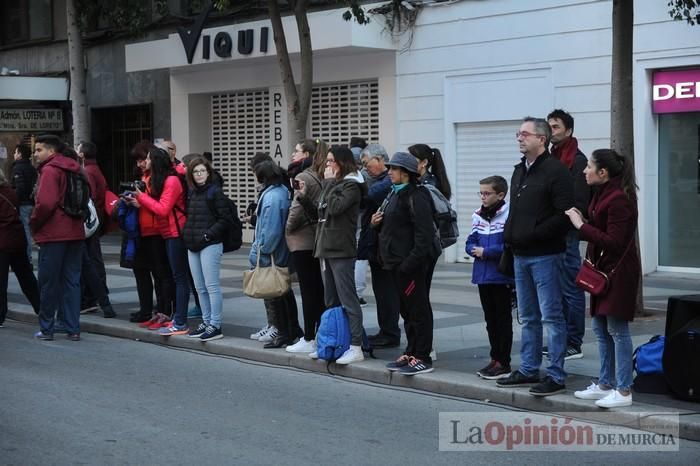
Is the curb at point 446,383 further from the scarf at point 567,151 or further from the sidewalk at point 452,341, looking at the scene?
the scarf at point 567,151

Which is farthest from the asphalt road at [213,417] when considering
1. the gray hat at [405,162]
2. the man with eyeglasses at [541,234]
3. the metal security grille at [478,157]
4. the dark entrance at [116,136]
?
the dark entrance at [116,136]

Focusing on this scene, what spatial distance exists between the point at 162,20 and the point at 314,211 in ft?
47.8

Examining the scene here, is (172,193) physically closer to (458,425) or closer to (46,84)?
(458,425)

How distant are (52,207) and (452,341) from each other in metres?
4.23

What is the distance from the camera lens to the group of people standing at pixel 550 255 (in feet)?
24.0

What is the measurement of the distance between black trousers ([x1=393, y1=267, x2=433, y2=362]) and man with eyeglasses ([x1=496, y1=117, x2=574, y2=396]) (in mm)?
970

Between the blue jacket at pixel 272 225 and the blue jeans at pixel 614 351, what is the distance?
3561 millimetres

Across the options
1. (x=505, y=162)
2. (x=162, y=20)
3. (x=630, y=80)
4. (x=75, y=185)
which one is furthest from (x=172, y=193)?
(x=162, y=20)

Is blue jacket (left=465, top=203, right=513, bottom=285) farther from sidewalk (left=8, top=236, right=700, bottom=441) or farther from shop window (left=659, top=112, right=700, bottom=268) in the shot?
shop window (left=659, top=112, right=700, bottom=268)

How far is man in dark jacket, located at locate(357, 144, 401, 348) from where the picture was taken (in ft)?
31.6

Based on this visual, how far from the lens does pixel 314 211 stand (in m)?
9.62

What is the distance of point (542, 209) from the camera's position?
771 cm

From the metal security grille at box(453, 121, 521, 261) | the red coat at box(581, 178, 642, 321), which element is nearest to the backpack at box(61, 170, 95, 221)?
the red coat at box(581, 178, 642, 321)

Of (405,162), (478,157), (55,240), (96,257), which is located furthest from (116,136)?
(405,162)
